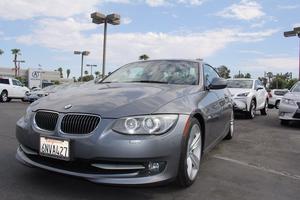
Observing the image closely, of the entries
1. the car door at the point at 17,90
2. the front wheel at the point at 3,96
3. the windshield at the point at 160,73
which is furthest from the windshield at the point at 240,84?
the car door at the point at 17,90

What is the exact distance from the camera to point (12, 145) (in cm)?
618

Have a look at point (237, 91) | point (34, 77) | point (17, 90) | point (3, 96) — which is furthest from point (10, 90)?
point (237, 91)

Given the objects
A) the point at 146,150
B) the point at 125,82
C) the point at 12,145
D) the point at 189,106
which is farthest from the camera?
the point at 12,145

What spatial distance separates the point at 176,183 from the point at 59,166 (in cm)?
118

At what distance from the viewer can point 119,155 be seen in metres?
3.51

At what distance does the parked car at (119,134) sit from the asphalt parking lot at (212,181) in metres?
0.25

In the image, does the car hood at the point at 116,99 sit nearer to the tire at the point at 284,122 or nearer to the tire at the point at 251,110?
the tire at the point at 284,122

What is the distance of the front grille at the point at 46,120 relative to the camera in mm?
3879

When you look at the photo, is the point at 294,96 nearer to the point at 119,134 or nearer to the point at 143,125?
the point at 143,125

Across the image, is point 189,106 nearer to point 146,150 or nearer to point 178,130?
point 178,130

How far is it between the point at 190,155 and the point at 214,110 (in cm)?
117

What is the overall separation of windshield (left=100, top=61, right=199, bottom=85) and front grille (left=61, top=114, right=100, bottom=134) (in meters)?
1.56

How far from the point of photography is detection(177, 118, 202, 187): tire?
390 centimetres

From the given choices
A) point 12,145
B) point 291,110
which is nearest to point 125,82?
point 12,145
